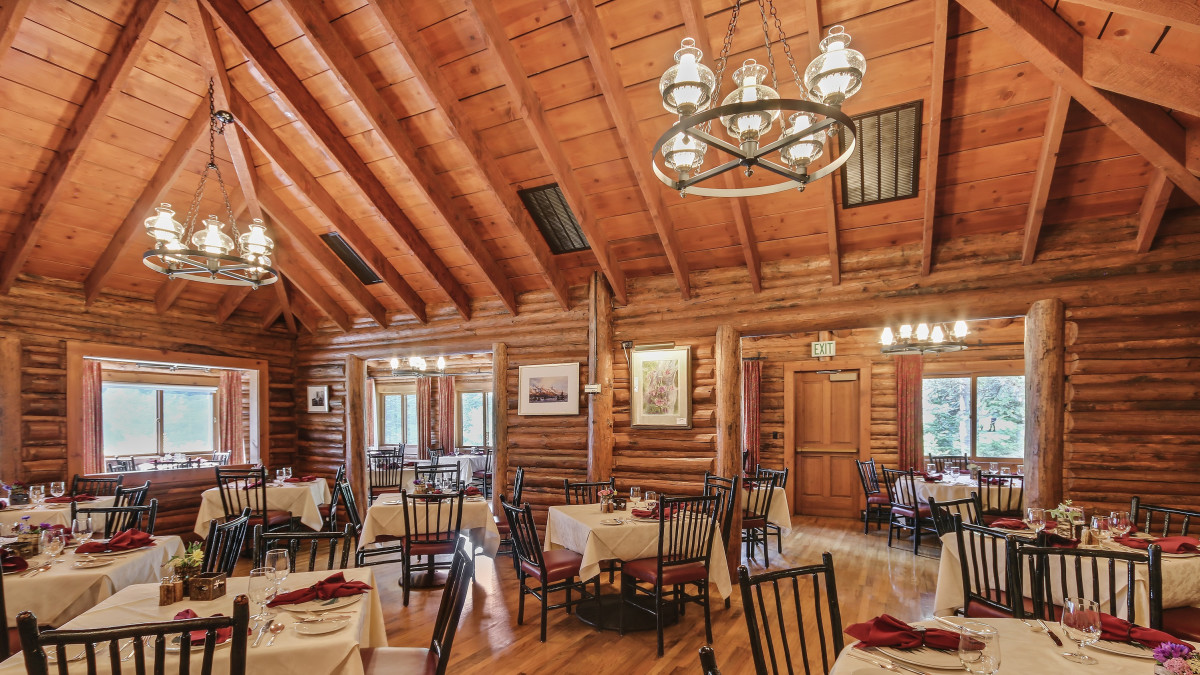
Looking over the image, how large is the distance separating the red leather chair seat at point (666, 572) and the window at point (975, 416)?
755 cm

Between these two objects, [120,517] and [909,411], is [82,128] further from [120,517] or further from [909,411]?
[909,411]

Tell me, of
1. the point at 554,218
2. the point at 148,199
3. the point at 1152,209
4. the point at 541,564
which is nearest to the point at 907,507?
the point at 1152,209

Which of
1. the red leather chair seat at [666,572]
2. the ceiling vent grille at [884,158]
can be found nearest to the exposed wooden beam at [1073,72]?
the ceiling vent grille at [884,158]

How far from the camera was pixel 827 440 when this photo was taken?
34.9 ft

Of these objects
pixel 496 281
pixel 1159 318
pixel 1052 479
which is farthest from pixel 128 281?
pixel 1159 318

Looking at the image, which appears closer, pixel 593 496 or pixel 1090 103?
pixel 1090 103

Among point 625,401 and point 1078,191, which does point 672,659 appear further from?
A: point 1078,191

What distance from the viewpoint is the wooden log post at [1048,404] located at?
557 centimetres

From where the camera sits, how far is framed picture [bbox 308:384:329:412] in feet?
33.6

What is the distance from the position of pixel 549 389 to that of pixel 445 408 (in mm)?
7410

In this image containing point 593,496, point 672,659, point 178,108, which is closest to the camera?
point 672,659

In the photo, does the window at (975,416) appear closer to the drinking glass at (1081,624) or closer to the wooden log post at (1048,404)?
the wooden log post at (1048,404)

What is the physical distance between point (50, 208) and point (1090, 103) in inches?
379

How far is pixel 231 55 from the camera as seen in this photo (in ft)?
19.2
